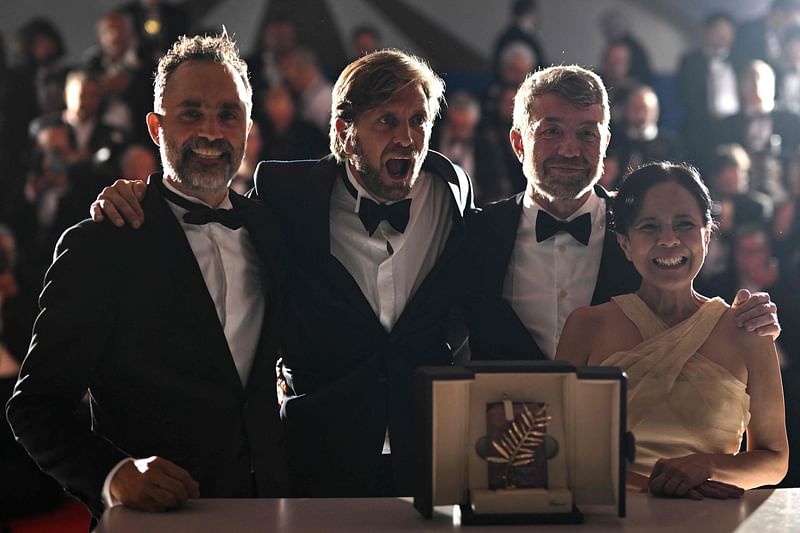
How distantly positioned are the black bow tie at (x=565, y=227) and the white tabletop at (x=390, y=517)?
1.03 metres

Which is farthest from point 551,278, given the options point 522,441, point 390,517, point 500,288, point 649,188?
point 390,517

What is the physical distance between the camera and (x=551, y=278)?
9.96 feet

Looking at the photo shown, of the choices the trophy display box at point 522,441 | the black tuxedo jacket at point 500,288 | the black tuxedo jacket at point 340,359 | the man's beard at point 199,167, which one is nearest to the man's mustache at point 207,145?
the man's beard at point 199,167

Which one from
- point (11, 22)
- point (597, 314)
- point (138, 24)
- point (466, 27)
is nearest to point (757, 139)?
point (466, 27)

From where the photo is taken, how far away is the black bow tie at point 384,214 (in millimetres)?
2955

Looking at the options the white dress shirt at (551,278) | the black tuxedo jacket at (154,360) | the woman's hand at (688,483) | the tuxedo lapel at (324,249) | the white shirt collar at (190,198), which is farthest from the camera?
the white dress shirt at (551,278)

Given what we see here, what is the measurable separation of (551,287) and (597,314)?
14.6 inches

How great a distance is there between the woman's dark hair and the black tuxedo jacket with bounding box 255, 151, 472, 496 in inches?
21.0

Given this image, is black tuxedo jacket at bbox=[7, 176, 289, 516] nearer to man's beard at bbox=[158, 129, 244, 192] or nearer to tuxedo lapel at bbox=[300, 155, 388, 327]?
man's beard at bbox=[158, 129, 244, 192]

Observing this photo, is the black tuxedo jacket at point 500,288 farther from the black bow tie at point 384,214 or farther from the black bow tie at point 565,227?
the black bow tie at point 384,214

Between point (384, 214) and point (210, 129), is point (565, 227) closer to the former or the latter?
point (384, 214)

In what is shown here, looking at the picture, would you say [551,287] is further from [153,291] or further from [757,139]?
[757,139]

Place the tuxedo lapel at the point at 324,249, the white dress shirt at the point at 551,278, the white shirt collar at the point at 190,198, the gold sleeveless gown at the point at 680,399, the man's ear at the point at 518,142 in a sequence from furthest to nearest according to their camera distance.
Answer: the man's ear at the point at 518,142, the white dress shirt at the point at 551,278, the tuxedo lapel at the point at 324,249, the white shirt collar at the point at 190,198, the gold sleeveless gown at the point at 680,399

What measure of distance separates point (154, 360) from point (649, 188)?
4.09 feet
